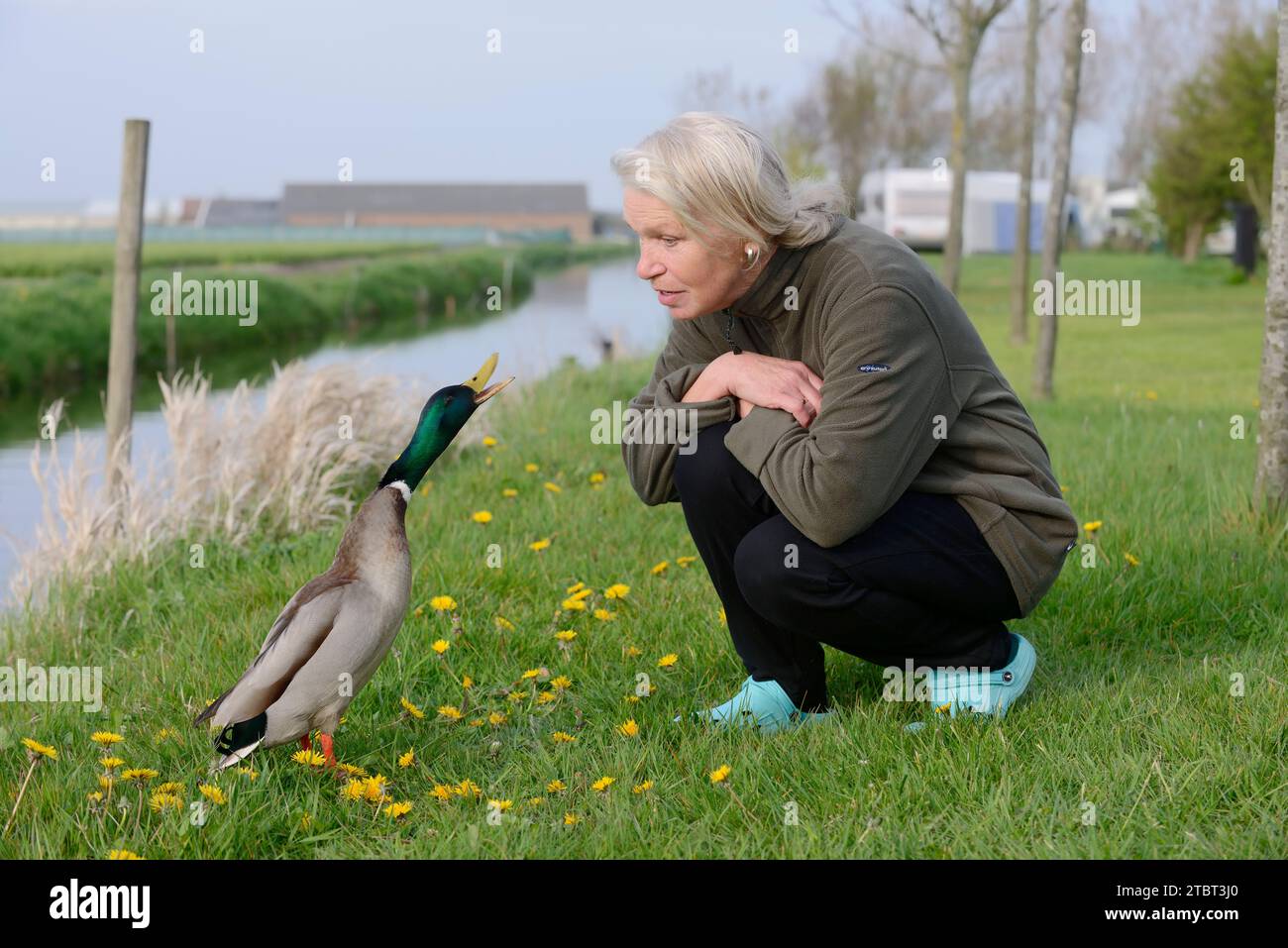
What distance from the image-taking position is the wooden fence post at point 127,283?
625cm

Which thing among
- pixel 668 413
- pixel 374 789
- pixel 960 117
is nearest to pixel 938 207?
pixel 960 117

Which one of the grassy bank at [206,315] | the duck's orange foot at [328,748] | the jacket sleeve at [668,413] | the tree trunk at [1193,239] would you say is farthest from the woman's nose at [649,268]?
the tree trunk at [1193,239]

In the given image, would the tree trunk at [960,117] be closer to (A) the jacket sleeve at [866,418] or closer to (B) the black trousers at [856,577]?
(B) the black trousers at [856,577]

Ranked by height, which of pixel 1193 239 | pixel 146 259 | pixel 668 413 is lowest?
pixel 668 413

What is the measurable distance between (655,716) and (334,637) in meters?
0.85

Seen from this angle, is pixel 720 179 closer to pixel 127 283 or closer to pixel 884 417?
pixel 884 417

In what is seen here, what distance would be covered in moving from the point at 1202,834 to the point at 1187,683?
757mm

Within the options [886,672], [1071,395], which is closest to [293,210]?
[1071,395]

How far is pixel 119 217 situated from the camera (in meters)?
6.36

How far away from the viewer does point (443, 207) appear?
89.8 m

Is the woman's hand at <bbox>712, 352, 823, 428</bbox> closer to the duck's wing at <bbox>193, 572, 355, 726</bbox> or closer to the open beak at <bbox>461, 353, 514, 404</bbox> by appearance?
the open beak at <bbox>461, 353, 514, 404</bbox>

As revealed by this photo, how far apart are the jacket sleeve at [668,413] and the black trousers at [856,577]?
0.04 meters

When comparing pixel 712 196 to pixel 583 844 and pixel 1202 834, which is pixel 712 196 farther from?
pixel 1202 834

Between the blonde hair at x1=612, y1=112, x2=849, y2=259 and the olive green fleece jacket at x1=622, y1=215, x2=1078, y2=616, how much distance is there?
10 cm
